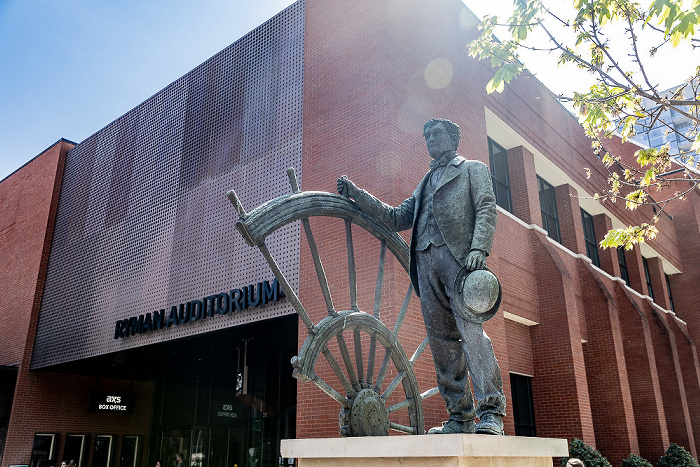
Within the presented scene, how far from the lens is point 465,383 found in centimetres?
520

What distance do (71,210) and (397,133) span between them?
47.1ft

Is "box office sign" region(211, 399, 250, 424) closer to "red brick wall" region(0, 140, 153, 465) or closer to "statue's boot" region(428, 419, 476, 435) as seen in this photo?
"red brick wall" region(0, 140, 153, 465)

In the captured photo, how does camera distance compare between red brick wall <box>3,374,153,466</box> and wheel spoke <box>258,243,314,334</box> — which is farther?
red brick wall <box>3,374,153,466</box>

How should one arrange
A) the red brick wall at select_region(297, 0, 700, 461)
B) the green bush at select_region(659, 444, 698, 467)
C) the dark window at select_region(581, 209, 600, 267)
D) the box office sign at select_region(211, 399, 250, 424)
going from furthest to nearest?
the dark window at select_region(581, 209, 600, 267) → the box office sign at select_region(211, 399, 250, 424) → the green bush at select_region(659, 444, 698, 467) → the red brick wall at select_region(297, 0, 700, 461)

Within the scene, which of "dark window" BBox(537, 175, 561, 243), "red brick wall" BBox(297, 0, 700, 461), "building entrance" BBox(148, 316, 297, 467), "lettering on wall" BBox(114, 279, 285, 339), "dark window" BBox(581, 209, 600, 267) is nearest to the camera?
"red brick wall" BBox(297, 0, 700, 461)

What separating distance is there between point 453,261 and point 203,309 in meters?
10.3

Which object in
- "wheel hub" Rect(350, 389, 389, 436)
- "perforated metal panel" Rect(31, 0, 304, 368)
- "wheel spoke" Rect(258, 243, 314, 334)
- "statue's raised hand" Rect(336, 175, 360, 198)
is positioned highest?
"perforated metal panel" Rect(31, 0, 304, 368)

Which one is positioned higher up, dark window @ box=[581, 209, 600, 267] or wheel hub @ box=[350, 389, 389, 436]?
dark window @ box=[581, 209, 600, 267]

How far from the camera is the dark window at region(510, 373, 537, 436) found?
15.4 metres

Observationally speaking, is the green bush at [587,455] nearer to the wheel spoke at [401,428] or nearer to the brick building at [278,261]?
the brick building at [278,261]

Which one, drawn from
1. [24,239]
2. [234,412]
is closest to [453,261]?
[234,412]

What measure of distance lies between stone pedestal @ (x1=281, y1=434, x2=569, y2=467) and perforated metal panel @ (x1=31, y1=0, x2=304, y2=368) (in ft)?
24.1

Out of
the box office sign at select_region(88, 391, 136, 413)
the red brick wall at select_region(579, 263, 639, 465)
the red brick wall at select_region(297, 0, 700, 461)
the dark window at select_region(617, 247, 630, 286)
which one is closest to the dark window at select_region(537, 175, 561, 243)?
the red brick wall at select_region(297, 0, 700, 461)

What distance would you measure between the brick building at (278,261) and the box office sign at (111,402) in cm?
8
